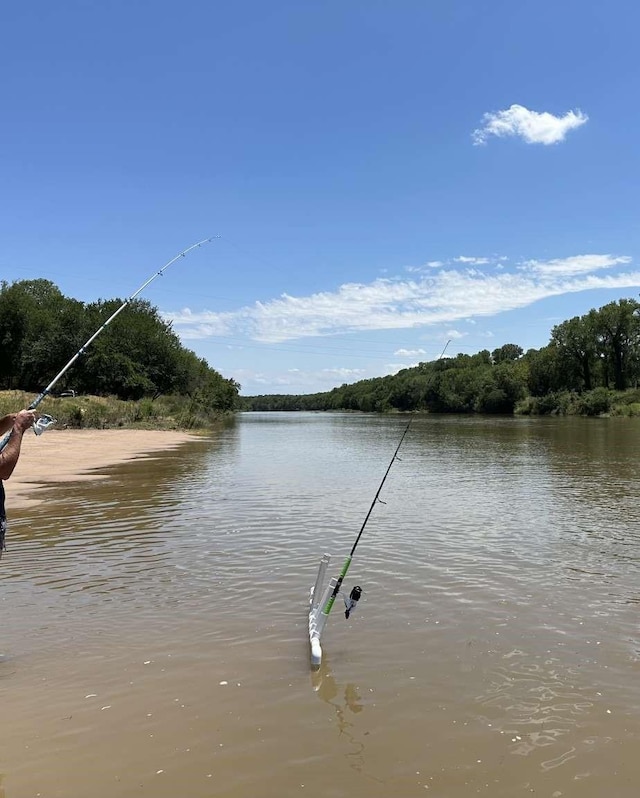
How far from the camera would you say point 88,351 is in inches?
2655

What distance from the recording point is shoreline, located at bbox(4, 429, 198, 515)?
1799 centimetres

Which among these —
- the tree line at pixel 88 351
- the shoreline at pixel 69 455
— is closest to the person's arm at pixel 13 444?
the shoreline at pixel 69 455

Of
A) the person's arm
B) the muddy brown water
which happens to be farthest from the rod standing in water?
the muddy brown water

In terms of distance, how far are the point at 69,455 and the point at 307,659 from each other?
77.9 ft

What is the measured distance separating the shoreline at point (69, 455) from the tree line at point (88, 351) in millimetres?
24800

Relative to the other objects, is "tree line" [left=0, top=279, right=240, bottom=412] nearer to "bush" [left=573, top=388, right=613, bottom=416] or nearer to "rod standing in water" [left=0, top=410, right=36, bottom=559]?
"bush" [left=573, top=388, right=613, bottom=416]

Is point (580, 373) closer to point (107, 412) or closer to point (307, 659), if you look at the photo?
point (107, 412)

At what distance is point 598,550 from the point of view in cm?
1091

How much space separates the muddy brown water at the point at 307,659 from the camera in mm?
4363

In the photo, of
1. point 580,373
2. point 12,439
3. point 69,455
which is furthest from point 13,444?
point 580,373

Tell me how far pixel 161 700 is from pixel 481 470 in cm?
2008

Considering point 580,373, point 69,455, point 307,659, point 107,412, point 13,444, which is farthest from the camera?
point 580,373

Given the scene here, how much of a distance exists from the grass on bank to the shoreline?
5.37 ft

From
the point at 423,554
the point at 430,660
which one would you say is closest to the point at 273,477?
the point at 423,554
